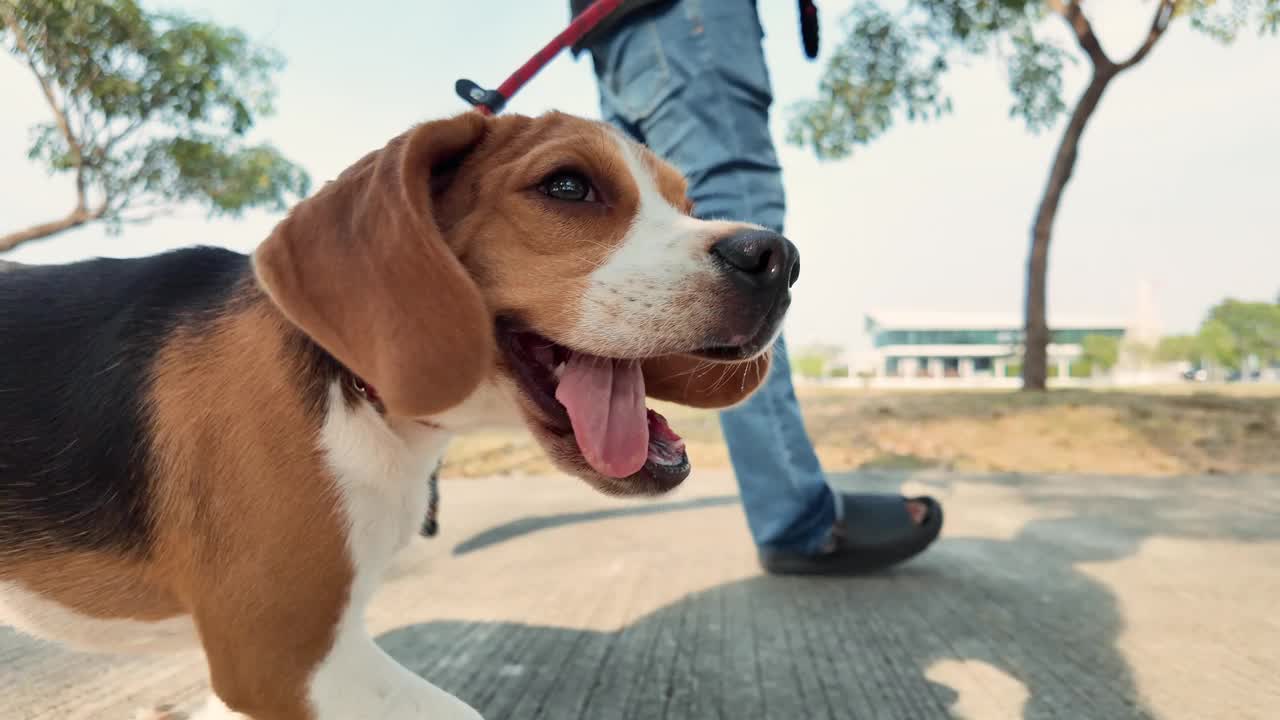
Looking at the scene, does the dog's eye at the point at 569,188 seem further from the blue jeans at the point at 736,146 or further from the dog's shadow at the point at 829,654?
the blue jeans at the point at 736,146

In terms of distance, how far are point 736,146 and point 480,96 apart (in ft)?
3.44

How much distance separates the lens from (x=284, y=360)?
1361mm

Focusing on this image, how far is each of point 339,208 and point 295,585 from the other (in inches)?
24.3

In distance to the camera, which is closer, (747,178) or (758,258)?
(758,258)

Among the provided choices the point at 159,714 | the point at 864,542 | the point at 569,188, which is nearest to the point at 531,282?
the point at 569,188

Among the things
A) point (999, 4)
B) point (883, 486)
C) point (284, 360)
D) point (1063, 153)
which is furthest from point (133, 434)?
point (999, 4)

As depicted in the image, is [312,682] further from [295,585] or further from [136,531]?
[136,531]

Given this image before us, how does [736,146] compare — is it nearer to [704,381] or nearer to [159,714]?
[704,381]

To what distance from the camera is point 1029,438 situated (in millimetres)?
7422

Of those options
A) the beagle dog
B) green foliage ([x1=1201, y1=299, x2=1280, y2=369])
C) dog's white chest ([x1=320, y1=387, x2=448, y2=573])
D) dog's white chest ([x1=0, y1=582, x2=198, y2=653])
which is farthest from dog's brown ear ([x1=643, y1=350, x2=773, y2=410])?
green foliage ([x1=1201, y1=299, x2=1280, y2=369])

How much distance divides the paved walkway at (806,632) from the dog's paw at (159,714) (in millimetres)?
69

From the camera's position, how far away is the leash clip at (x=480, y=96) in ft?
6.46

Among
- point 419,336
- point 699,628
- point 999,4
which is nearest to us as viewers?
point 419,336

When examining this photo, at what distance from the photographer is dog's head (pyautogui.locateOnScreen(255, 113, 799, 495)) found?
1248 millimetres
